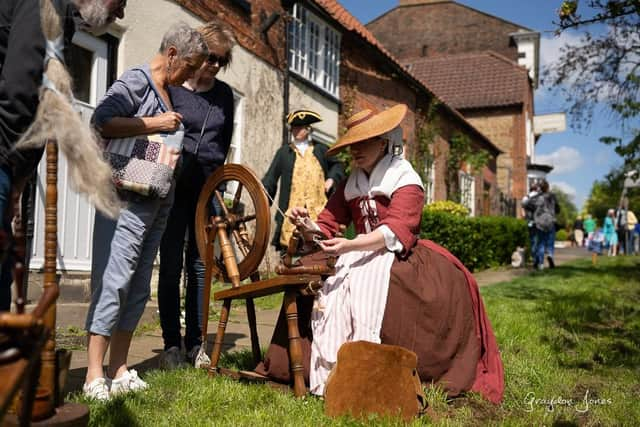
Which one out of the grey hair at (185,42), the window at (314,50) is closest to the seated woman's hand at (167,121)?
the grey hair at (185,42)

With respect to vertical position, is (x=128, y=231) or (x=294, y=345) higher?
(x=128, y=231)

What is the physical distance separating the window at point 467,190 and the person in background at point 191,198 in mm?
17404

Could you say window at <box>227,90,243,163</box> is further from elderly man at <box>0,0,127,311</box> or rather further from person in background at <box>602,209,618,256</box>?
person in background at <box>602,209,618,256</box>

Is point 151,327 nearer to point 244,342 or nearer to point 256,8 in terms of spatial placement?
point 244,342

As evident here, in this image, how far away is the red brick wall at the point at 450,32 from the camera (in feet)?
110

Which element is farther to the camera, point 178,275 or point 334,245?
point 178,275

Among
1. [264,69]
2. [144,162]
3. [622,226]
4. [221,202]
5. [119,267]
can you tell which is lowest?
[119,267]

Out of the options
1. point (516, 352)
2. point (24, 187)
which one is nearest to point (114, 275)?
point (24, 187)

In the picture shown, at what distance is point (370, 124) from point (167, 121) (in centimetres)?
105

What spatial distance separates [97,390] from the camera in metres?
2.81

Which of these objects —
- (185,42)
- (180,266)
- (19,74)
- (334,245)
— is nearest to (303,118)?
(180,266)

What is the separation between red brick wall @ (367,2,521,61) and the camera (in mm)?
33531
